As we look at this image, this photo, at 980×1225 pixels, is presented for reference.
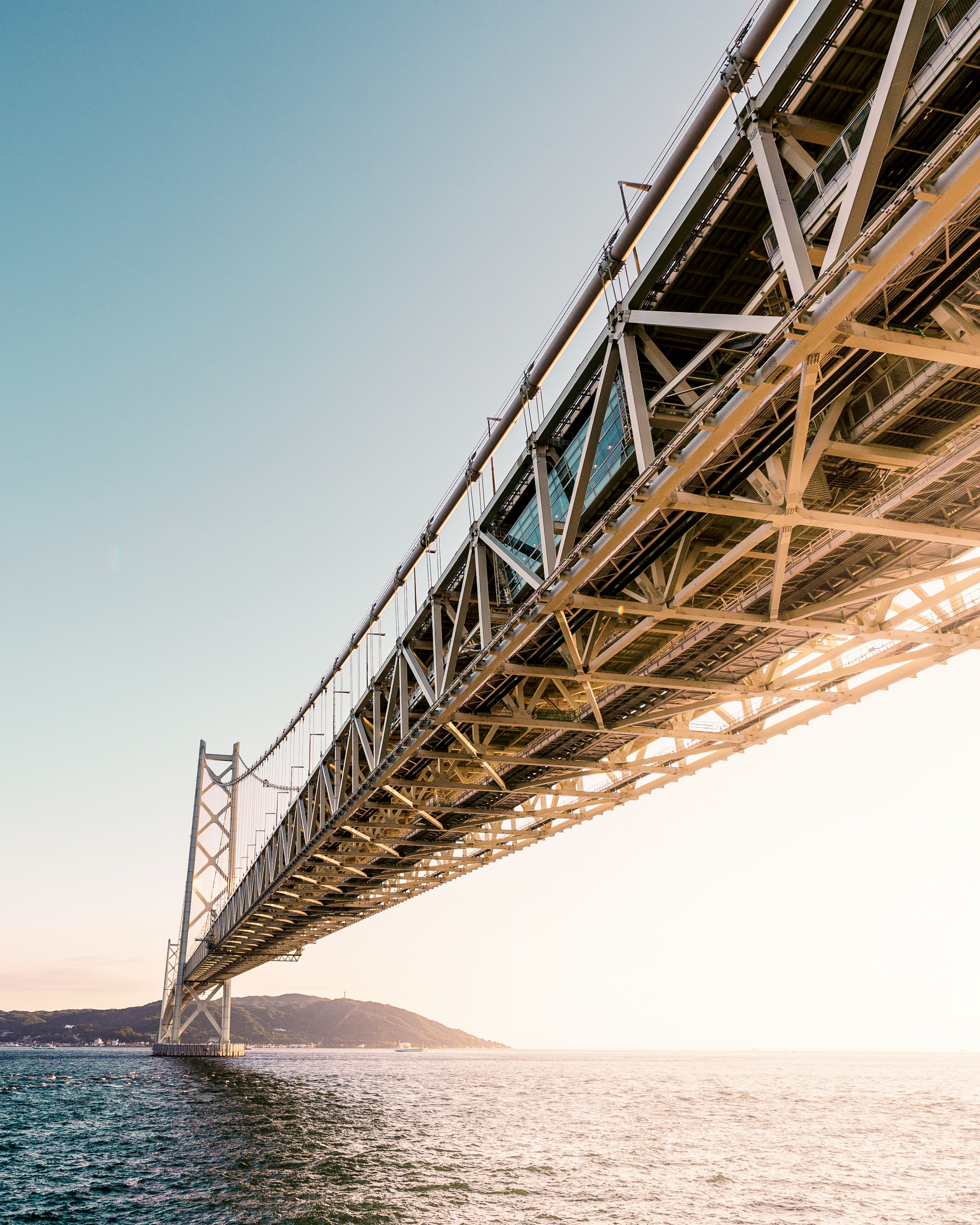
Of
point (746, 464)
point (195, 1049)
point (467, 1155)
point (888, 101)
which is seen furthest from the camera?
point (195, 1049)

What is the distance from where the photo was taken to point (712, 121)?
10406mm

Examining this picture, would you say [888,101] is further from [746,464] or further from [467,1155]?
[467,1155]

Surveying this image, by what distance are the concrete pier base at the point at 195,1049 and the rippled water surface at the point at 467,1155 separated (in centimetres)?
2651

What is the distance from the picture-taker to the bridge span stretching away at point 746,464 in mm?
8344

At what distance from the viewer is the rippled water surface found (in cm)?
1723

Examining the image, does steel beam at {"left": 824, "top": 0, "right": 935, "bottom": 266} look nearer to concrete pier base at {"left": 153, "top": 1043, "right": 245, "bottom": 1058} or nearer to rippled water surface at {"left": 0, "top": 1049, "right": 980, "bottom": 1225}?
rippled water surface at {"left": 0, "top": 1049, "right": 980, "bottom": 1225}

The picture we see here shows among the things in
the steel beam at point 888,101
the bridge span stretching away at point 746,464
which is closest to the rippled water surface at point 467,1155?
the bridge span stretching away at point 746,464

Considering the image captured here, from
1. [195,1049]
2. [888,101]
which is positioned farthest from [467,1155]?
[195,1049]

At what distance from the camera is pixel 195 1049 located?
8375 cm

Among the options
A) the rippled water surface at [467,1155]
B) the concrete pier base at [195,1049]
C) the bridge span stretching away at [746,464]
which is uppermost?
the bridge span stretching away at [746,464]

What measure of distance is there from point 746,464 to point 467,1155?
71.0 ft

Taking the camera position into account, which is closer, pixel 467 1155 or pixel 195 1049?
pixel 467 1155

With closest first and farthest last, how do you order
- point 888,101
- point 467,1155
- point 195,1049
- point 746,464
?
Answer: point 888,101
point 746,464
point 467,1155
point 195,1049

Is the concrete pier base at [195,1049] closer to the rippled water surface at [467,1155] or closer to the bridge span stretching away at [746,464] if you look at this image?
the rippled water surface at [467,1155]
